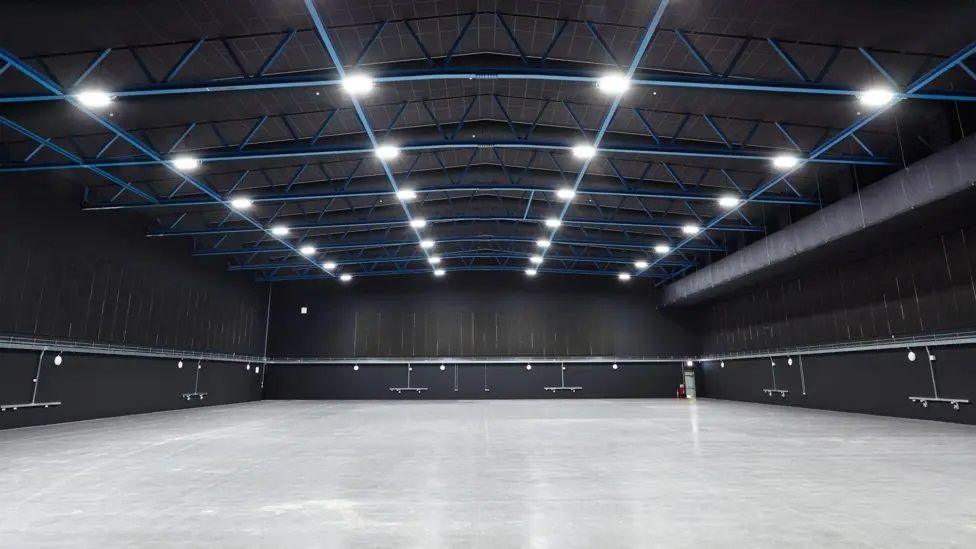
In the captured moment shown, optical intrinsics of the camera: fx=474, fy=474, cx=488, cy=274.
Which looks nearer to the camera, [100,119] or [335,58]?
[335,58]

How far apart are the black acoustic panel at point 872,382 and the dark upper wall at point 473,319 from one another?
895 centimetres

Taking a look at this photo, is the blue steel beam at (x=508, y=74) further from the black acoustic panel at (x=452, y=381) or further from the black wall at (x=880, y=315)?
the black acoustic panel at (x=452, y=381)

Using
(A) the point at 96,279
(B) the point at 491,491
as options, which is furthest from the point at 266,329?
A: (B) the point at 491,491

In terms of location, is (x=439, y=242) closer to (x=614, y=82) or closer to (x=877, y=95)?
(x=614, y=82)

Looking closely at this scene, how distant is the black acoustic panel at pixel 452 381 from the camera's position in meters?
35.7

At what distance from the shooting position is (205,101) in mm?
15117

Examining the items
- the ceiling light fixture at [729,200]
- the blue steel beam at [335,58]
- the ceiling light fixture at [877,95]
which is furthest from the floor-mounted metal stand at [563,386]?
the ceiling light fixture at [877,95]

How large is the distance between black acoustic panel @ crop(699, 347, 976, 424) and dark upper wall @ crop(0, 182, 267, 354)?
33575mm

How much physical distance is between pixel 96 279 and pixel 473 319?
898 inches

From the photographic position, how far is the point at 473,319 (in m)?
36.6

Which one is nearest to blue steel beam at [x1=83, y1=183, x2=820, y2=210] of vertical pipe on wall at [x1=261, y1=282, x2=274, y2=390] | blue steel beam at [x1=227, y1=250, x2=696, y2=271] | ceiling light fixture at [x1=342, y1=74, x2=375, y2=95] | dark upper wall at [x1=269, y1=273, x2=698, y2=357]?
ceiling light fixture at [x1=342, y1=74, x2=375, y2=95]

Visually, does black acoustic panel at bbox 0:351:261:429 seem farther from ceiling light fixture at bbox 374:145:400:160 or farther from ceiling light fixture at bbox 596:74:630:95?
ceiling light fixture at bbox 596:74:630:95

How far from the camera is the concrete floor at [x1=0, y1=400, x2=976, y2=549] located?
4.90 meters

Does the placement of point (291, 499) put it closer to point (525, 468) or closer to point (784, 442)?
point (525, 468)
